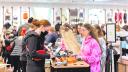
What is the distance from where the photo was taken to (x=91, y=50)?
451 cm

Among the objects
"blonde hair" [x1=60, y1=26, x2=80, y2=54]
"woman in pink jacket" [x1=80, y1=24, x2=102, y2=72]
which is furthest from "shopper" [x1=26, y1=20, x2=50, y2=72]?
"blonde hair" [x1=60, y1=26, x2=80, y2=54]

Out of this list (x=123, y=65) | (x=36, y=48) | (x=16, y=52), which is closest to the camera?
(x=36, y=48)

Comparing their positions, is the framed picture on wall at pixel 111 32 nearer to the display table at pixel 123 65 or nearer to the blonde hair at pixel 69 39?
the display table at pixel 123 65

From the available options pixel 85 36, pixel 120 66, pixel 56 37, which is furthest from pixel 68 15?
pixel 85 36

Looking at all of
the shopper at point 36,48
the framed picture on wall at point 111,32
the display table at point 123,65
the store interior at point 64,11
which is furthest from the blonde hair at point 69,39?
the store interior at point 64,11

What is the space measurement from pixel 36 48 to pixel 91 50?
3.15ft

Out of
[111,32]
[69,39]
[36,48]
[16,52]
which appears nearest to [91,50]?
[36,48]

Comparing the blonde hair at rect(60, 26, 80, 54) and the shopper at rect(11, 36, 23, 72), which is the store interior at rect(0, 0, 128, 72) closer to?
the shopper at rect(11, 36, 23, 72)

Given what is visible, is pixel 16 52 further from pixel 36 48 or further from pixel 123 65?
pixel 36 48

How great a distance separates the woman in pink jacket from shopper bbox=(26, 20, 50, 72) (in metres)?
0.76

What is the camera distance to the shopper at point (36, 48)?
13.4ft

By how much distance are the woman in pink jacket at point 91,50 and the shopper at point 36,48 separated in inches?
29.8

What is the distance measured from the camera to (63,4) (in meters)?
15.4

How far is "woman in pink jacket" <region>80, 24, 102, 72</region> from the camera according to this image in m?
4.47
